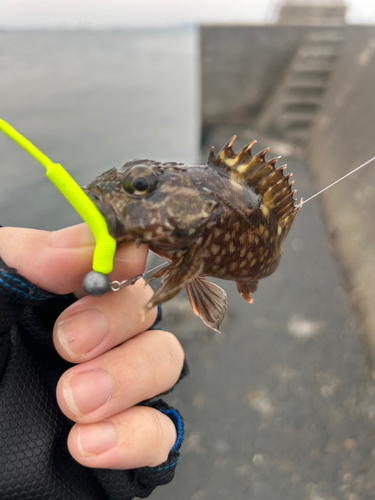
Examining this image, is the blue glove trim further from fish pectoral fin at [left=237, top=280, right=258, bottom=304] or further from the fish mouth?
the fish mouth

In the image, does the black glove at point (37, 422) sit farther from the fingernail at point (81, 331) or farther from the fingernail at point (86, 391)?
the fingernail at point (86, 391)

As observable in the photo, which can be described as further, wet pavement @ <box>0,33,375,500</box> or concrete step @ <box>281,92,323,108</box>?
concrete step @ <box>281,92,323,108</box>

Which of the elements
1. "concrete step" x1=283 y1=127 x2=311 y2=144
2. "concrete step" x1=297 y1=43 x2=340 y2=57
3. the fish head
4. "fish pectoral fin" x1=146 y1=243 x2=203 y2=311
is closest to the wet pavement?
"concrete step" x1=283 y1=127 x2=311 y2=144

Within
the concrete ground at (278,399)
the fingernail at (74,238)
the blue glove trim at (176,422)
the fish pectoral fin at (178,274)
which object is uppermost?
the fingernail at (74,238)

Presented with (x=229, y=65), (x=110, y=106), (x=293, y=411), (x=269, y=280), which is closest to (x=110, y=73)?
(x=110, y=106)

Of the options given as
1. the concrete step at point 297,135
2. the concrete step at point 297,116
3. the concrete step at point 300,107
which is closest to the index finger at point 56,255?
the concrete step at point 297,135

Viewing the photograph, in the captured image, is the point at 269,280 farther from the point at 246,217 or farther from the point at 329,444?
the point at 246,217

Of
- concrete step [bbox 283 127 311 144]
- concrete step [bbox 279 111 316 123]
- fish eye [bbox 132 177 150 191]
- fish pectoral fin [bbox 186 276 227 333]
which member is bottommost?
concrete step [bbox 283 127 311 144]
